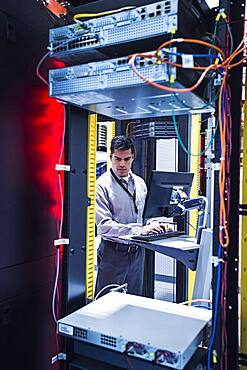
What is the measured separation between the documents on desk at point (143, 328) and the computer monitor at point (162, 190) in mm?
686

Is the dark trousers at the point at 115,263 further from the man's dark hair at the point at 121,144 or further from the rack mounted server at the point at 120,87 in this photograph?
the rack mounted server at the point at 120,87

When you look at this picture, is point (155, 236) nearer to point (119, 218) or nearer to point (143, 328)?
point (119, 218)

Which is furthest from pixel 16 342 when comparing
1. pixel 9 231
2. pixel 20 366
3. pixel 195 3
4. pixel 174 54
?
pixel 195 3

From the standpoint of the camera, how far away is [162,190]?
2080 mm

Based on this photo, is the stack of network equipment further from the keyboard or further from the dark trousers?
the dark trousers

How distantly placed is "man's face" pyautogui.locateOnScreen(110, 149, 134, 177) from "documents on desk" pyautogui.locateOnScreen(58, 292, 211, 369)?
1.32 m

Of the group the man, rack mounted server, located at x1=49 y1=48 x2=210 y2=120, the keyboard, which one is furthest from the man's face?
rack mounted server, located at x1=49 y1=48 x2=210 y2=120

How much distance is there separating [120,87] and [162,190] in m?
1.00

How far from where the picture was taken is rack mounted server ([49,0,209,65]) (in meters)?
1.11

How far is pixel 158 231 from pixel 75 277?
0.75 m

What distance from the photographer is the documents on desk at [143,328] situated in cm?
110

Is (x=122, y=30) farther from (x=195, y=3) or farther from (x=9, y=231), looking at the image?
(x=9, y=231)

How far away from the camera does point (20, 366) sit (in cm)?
153

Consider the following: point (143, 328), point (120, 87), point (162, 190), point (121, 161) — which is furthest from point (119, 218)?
point (120, 87)
